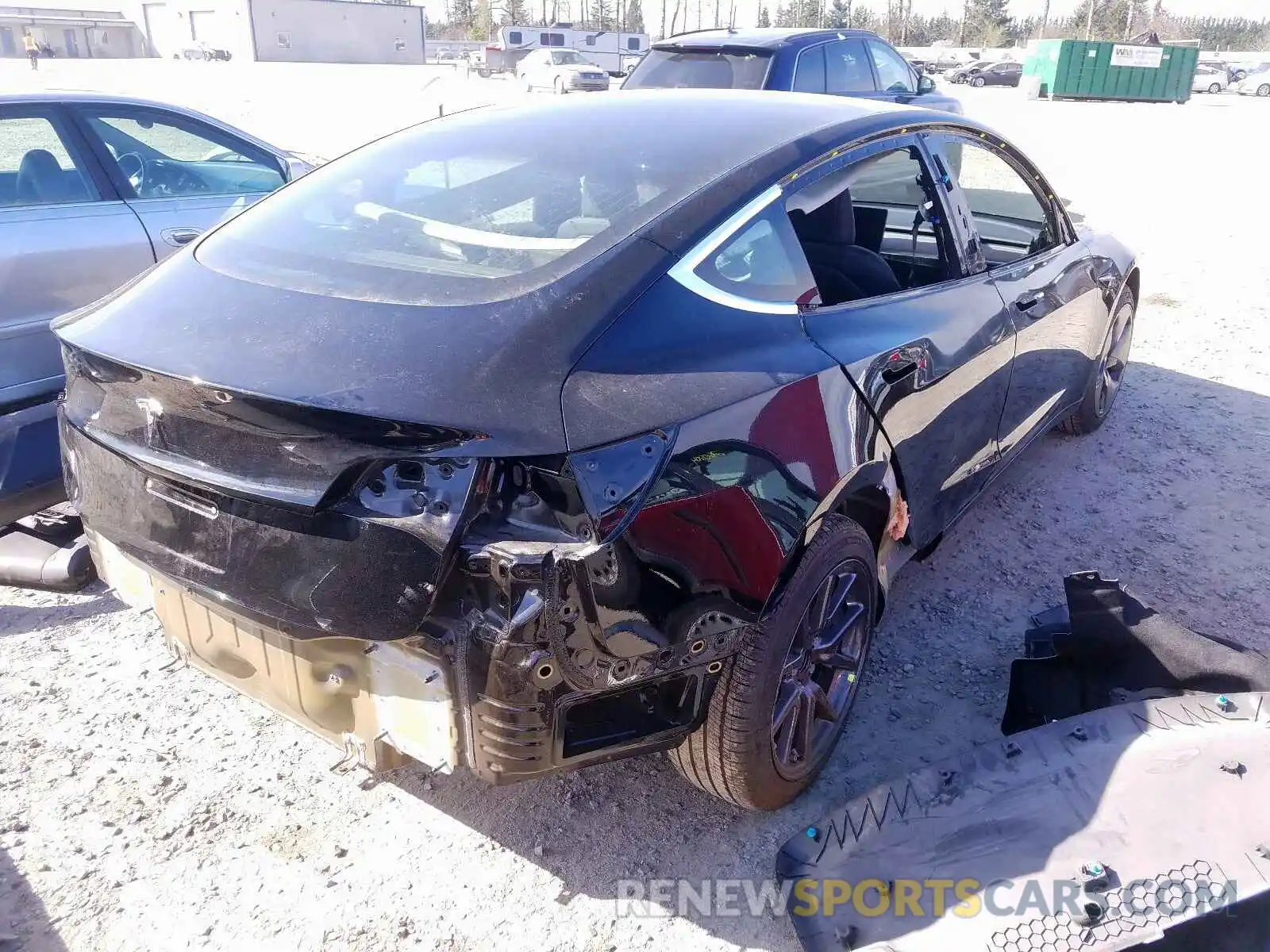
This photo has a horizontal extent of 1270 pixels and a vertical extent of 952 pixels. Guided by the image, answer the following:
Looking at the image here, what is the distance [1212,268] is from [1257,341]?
213cm

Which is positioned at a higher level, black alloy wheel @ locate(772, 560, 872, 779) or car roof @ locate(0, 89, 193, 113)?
car roof @ locate(0, 89, 193, 113)

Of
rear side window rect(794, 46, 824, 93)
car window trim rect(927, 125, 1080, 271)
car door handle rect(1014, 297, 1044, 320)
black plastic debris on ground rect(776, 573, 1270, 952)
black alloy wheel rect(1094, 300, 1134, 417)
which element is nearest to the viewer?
black plastic debris on ground rect(776, 573, 1270, 952)

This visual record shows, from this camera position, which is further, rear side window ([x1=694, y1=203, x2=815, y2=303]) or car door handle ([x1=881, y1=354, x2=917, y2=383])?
car door handle ([x1=881, y1=354, x2=917, y2=383])

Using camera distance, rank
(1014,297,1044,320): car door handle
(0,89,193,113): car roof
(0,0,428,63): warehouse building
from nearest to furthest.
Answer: (1014,297,1044,320): car door handle → (0,89,193,113): car roof → (0,0,428,63): warehouse building

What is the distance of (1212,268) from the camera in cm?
803

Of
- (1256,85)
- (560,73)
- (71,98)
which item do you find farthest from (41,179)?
(1256,85)

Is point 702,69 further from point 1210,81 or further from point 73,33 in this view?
point 73,33

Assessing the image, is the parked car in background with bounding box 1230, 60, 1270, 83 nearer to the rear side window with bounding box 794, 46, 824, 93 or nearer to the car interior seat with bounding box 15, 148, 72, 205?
the rear side window with bounding box 794, 46, 824, 93

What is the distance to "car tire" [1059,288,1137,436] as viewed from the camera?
4.59m

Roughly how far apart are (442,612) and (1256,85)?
152 ft

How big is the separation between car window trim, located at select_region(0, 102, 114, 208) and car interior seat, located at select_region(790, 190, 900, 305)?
11.6 ft

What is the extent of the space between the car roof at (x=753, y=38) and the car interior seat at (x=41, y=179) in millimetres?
5474

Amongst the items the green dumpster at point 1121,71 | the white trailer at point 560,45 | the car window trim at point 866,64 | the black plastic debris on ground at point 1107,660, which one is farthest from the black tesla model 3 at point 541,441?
the white trailer at point 560,45

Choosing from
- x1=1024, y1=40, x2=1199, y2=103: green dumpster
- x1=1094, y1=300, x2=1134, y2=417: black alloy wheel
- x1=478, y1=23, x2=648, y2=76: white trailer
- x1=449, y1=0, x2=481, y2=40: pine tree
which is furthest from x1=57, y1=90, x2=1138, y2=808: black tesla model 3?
x1=449, y1=0, x2=481, y2=40: pine tree
